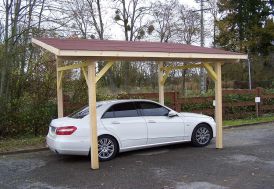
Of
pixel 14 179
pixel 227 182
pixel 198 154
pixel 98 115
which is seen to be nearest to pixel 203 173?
pixel 227 182

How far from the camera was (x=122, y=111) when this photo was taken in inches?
400

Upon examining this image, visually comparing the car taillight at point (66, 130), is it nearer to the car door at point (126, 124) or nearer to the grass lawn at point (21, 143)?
the car door at point (126, 124)

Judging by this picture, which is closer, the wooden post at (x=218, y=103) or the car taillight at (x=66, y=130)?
the car taillight at (x=66, y=130)

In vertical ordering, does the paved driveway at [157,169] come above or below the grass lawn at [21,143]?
below

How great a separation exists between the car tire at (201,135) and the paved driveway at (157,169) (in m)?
0.21

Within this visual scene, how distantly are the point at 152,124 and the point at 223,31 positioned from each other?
3236cm

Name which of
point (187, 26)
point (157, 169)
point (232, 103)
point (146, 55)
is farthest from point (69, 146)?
point (187, 26)

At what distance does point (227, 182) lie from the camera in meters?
7.41

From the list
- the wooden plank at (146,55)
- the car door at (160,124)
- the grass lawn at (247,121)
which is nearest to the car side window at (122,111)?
the car door at (160,124)

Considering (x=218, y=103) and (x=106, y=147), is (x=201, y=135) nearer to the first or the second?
(x=218, y=103)

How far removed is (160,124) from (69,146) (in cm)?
255

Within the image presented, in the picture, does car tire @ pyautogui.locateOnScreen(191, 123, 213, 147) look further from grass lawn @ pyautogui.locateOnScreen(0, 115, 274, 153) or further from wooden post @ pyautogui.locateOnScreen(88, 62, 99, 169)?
grass lawn @ pyautogui.locateOnScreen(0, 115, 274, 153)

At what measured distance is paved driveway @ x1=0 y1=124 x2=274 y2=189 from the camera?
7512 millimetres

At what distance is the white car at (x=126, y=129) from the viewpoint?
934 centimetres
